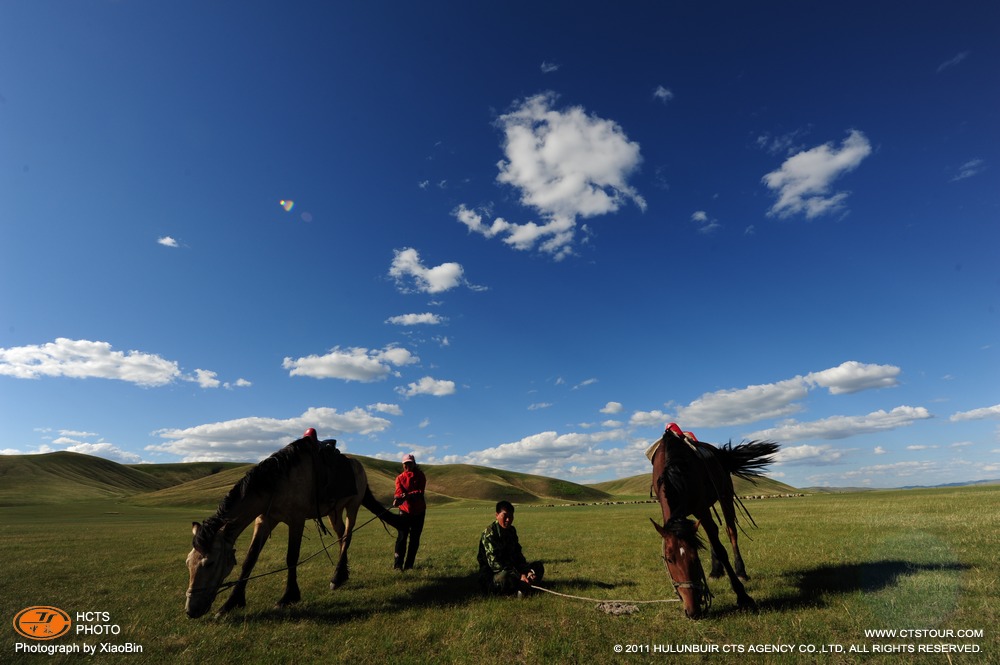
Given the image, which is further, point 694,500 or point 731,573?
point 694,500

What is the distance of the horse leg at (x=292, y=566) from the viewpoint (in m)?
7.29

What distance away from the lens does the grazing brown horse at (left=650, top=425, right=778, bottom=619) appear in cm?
561

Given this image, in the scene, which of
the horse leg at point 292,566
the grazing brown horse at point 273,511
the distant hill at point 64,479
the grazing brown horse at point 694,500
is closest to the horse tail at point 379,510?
the grazing brown horse at point 273,511

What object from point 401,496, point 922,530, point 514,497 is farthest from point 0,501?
point 922,530

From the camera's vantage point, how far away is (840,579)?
7473mm

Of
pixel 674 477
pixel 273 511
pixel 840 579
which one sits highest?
pixel 674 477

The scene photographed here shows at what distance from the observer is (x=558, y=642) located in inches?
208

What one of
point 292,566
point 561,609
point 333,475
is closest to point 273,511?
point 292,566

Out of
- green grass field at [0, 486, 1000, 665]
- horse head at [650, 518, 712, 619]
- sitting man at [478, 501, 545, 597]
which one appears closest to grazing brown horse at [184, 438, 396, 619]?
green grass field at [0, 486, 1000, 665]

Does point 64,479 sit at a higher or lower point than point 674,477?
lower

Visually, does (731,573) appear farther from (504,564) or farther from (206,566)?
(206,566)

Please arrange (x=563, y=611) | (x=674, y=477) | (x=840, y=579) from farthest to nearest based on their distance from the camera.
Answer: (x=840, y=579), (x=674, y=477), (x=563, y=611)

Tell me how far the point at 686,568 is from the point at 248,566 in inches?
265

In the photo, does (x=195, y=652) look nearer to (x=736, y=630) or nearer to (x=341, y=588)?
(x=341, y=588)
